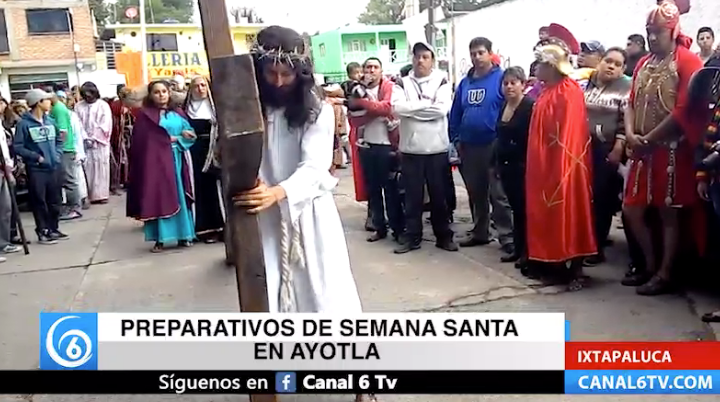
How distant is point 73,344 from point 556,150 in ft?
8.64

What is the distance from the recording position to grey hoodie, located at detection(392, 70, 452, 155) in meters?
4.98

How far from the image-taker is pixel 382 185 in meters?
5.56

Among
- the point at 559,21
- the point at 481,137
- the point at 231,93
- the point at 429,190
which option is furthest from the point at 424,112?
the point at 559,21

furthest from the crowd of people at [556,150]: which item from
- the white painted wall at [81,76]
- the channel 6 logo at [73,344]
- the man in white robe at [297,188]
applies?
the white painted wall at [81,76]

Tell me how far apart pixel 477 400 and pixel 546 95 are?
192cm

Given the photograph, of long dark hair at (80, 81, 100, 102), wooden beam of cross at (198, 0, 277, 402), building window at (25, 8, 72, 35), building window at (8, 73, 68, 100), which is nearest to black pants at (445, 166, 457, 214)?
wooden beam of cross at (198, 0, 277, 402)

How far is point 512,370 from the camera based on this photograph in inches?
89.4

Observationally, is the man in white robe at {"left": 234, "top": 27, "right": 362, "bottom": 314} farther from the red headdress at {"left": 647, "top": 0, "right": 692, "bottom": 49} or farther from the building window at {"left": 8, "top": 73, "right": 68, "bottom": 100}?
the building window at {"left": 8, "top": 73, "right": 68, "bottom": 100}

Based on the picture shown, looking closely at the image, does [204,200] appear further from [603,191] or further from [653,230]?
[653,230]

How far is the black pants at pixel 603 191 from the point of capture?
4480 mm

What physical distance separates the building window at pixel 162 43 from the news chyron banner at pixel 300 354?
16084 mm

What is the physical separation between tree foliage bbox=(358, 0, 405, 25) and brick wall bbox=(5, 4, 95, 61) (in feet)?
33.0

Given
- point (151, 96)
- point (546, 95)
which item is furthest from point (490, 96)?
point (151, 96)

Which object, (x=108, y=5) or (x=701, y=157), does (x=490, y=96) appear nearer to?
(x=701, y=157)
